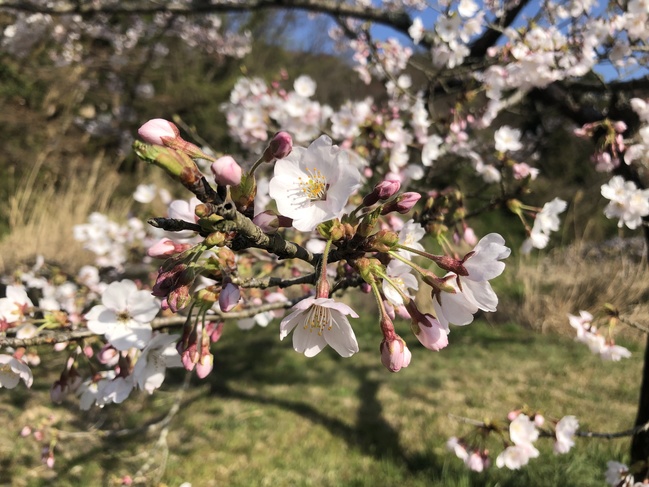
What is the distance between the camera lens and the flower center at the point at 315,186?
94cm

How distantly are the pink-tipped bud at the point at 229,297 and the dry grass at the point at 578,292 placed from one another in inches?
237

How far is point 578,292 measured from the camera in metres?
6.27

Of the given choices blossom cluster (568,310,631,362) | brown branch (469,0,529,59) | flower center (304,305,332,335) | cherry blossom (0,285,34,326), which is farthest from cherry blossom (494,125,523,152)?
cherry blossom (0,285,34,326)

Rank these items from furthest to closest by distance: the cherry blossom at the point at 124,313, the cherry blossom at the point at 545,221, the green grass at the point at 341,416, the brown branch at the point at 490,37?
the brown branch at the point at 490,37 → the green grass at the point at 341,416 → the cherry blossom at the point at 545,221 → the cherry blossom at the point at 124,313

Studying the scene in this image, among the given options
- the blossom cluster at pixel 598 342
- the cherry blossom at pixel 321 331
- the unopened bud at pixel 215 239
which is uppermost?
the unopened bud at pixel 215 239

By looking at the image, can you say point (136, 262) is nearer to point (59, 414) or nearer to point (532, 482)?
point (59, 414)

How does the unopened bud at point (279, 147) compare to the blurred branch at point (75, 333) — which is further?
the blurred branch at point (75, 333)

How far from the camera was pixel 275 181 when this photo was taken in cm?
93

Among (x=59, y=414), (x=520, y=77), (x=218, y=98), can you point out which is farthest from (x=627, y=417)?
(x=218, y=98)

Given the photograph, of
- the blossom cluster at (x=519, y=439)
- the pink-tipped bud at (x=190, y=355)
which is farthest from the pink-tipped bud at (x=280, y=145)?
the blossom cluster at (x=519, y=439)

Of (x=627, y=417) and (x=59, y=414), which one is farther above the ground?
(x=627, y=417)

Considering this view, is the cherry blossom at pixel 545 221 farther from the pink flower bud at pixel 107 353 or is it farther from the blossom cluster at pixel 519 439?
the pink flower bud at pixel 107 353

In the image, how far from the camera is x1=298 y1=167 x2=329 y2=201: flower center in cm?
94

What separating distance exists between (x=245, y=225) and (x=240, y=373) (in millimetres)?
4142
